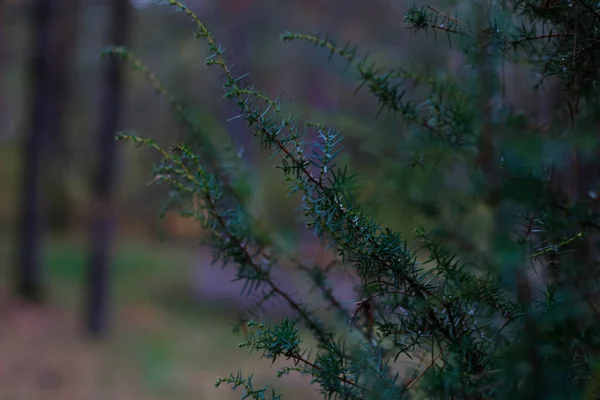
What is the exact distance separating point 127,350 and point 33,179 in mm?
3142

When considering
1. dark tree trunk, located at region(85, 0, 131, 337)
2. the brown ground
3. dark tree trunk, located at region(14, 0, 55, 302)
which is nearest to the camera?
the brown ground

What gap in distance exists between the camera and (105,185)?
305 inches

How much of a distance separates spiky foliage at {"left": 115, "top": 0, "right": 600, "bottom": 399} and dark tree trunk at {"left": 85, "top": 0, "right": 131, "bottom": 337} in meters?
6.13

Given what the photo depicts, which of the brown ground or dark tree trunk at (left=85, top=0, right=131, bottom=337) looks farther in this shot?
dark tree trunk at (left=85, top=0, right=131, bottom=337)

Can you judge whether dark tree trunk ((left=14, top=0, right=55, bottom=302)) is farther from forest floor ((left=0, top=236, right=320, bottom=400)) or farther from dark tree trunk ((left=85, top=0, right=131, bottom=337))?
dark tree trunk ((left=85, top=0, right=131, bottom=337))

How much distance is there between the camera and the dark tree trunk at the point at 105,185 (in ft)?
24.6

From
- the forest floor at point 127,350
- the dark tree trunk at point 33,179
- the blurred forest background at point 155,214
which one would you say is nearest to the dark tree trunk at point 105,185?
the blurred forest background at point 155,214

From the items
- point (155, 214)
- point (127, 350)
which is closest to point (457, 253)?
point (127, 350)

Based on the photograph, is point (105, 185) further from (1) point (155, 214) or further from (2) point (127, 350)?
(1) point (155, 214)

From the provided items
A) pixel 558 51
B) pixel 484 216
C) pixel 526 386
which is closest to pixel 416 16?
pixel 558 51

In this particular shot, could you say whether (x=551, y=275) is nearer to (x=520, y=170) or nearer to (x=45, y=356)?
(x=520, y=170)

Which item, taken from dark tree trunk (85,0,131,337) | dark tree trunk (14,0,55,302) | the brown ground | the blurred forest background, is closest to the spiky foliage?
the blurred forest background

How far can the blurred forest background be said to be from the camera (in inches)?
102

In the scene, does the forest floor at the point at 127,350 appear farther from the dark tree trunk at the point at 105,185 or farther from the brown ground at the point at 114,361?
the dark tree trunk at the point at 105,185
